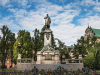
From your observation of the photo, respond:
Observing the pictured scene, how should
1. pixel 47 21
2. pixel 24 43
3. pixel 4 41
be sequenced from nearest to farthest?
pixel 47 21
pixel 24 43
pixel 4 41

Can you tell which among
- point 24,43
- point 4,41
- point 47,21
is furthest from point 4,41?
point 47,21

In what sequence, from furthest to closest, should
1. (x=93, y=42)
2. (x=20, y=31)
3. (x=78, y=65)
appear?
1. (x=20, y=31)
2. (x=93, y=42)
3. (x=78, y=65)

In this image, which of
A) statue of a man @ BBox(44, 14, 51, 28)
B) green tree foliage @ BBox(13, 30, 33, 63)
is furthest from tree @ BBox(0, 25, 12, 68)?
statue of a man @ BBox(44, 14, 51, 28)

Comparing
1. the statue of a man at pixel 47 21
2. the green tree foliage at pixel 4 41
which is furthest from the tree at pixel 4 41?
the statue of a man at pixel 47 21

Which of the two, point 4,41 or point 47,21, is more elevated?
point 47,21

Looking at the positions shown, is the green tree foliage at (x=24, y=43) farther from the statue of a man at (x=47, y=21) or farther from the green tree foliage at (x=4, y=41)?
the statue of a man at (x=47, y=21)

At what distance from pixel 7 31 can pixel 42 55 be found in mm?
22746

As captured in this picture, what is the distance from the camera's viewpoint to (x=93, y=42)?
34.1 metres

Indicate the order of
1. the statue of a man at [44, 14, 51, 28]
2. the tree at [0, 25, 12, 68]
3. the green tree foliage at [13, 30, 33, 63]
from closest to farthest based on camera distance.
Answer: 1. the statue of a man at [44, 14, 51, 28]
2. the green tree foliage at [13, 30, 33, 63]
3. the tree at [0, 25, 12, 68]

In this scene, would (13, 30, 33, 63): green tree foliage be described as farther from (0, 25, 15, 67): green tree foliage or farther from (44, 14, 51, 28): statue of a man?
(44, 14, 51, 28): statue of a man

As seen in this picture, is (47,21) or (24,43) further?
(24,43)

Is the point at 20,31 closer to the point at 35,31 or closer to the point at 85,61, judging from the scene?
the point at 35,31

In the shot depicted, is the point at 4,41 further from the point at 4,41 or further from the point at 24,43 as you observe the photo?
the point at 24,43

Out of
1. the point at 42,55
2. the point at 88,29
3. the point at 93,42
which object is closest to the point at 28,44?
the point at 42,55
